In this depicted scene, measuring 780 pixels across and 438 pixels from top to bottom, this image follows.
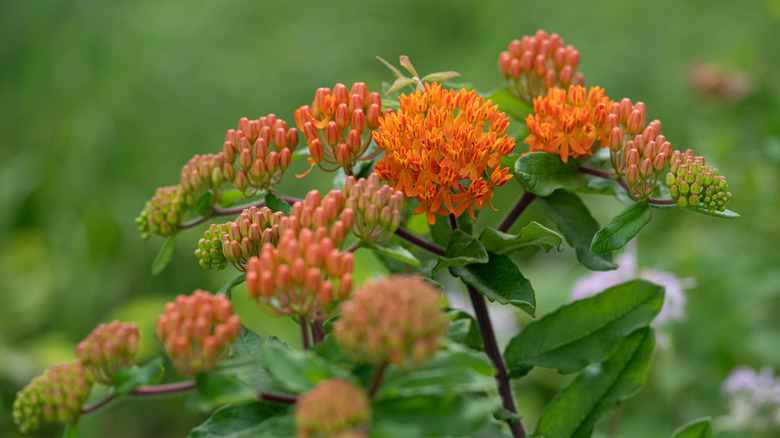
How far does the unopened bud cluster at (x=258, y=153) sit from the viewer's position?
140cm

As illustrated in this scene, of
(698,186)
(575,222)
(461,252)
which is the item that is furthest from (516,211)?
(698,186)

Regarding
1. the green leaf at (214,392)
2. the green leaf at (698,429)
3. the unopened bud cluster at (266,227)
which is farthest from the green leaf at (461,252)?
the green leaf at (698,429)

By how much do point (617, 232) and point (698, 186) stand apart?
15 cm

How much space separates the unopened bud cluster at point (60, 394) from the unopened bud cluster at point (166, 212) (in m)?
0.47

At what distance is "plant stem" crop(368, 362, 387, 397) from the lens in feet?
2.98

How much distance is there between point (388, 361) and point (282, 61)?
202 inches

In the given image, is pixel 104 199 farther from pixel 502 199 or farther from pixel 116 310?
pixel 502 199

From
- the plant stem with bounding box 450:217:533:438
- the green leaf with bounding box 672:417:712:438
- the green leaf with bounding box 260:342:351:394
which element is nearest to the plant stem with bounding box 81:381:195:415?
the green leaf with bounding box 260:342:351:394

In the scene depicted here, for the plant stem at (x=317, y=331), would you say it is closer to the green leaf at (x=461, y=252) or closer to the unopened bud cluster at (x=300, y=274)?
the unopened bud cluster at (x=300, y=274)

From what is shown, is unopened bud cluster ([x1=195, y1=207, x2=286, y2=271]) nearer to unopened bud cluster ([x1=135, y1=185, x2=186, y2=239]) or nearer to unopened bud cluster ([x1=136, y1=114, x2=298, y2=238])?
unopened bud cluster ([x1=136, y1=114, x2=298, y2=238])

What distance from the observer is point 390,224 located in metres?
1.18

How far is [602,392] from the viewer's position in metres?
1.45

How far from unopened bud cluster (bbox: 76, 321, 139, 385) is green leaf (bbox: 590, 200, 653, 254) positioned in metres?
0.76

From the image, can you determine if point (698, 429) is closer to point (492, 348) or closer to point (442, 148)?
point (492, 348)
